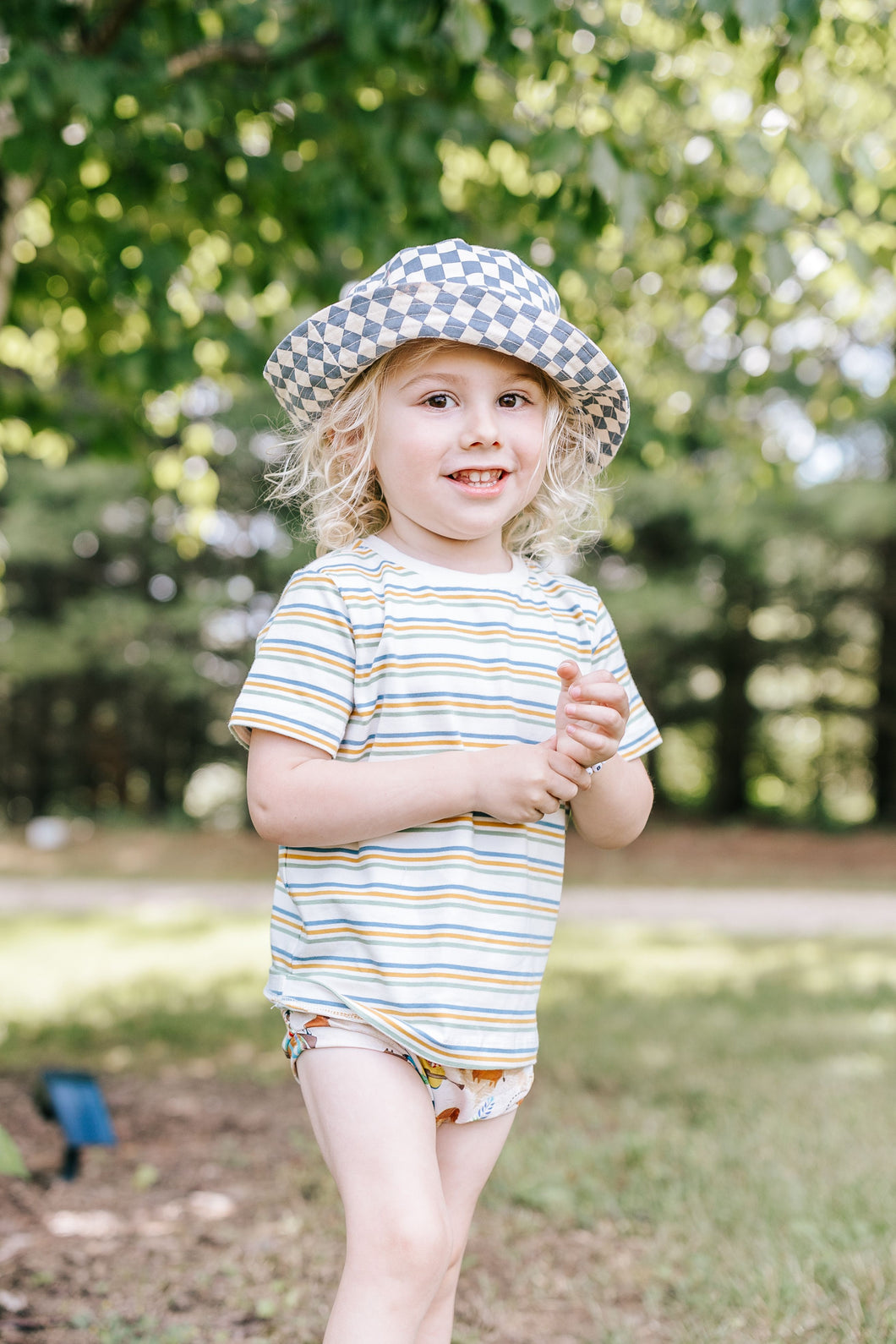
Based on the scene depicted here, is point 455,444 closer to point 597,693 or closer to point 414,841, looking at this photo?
point 597,693

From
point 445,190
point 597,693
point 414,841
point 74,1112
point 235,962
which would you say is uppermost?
point 445,190

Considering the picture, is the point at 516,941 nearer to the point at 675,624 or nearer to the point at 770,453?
the point at 770,453

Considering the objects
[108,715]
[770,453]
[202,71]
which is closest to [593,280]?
[202,71]

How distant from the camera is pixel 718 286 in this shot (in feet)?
16.4

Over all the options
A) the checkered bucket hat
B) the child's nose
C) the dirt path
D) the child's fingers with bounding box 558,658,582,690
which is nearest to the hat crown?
A: the checkered bucket hat

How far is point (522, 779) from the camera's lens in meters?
1.59

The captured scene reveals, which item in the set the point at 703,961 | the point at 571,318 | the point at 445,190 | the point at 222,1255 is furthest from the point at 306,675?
the point at 703,961

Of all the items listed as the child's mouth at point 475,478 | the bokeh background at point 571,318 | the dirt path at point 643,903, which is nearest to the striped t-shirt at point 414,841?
the child's mouth at point 475,478

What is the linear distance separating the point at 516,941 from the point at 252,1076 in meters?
3.20

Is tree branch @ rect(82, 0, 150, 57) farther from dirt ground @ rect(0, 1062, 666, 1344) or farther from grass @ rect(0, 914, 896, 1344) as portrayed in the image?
grass @ rect(0, 914, 896, 1344)

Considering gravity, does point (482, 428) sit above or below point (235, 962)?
above

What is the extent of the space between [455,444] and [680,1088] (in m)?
3.29

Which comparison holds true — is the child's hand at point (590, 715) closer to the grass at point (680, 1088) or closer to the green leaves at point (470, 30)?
the grass at point (680, 1088)

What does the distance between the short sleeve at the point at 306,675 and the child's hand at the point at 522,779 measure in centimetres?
21
